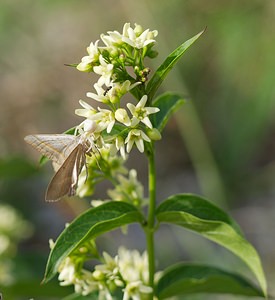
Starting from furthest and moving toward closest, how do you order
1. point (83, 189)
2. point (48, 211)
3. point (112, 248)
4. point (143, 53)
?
point (48, 211)
point (112, 248)
point (83, 189)
point (143, 53)

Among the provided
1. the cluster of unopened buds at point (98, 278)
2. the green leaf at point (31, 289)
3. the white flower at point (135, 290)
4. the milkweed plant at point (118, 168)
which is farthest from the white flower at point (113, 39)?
the green leaf at point (31, 289)

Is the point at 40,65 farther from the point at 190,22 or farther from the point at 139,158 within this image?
the point at 190,22

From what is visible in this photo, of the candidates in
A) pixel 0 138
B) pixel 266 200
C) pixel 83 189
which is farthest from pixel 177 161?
pixel 83 189

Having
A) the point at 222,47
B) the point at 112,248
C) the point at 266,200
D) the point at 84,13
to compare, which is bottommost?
the point at 266,200

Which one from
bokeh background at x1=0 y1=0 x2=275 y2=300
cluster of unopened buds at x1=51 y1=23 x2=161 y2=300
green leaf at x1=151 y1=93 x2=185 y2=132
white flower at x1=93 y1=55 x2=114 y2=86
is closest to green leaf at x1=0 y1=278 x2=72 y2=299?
bokeh background at x1=0 y1=0 x2=275 y2=300

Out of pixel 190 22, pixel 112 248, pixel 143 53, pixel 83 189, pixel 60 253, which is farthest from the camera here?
pixel 190 22

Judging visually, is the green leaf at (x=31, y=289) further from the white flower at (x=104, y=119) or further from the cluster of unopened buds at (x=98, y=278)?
the white flower at (x=104, y=119)

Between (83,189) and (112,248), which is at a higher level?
(83,189)
